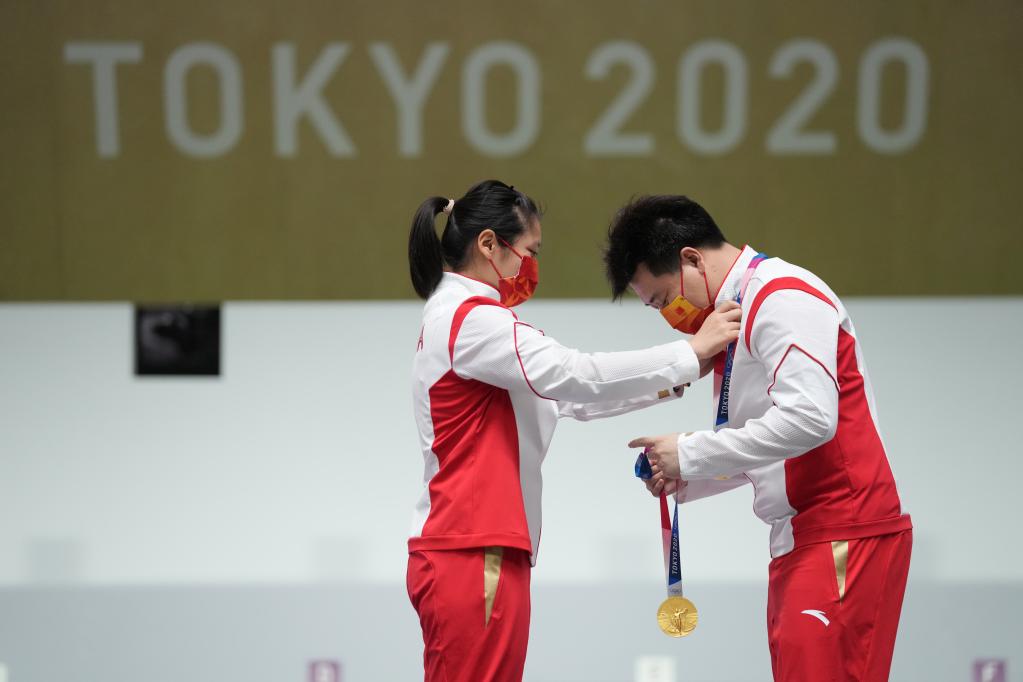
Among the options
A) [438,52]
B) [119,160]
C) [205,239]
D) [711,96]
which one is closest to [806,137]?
[711,96]

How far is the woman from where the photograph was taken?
1.99 meters

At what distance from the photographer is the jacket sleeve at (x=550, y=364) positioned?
1972 millimetres

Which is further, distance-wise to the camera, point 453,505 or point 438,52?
point 438,52

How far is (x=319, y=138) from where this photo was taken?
11.8ft

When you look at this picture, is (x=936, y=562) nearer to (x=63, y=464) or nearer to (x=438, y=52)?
(x=438, y=52)

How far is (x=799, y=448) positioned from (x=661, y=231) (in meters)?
0.49

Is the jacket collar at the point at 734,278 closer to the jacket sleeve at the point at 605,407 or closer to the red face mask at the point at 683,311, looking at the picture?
the red face mask at the point at 683,311

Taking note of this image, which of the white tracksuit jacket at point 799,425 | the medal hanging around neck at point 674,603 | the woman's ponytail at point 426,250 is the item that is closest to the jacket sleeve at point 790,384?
the white tracksuit jacket at point 799,425

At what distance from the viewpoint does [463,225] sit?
84.4 inches

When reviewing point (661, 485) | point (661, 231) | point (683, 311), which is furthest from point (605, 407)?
point (661, 231)

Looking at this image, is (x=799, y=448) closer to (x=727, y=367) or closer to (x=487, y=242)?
(x=727, y=367)

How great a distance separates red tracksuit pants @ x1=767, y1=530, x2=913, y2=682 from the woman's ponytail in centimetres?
88

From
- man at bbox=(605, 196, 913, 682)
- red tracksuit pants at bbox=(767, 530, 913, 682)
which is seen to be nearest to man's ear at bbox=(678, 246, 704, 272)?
man at bbox=(605, 196, 913, 682)

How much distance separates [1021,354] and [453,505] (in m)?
2.93
